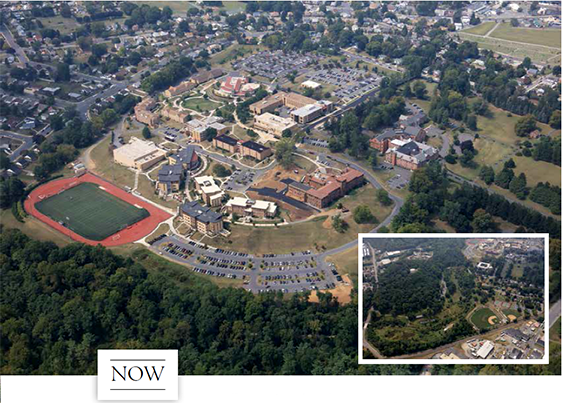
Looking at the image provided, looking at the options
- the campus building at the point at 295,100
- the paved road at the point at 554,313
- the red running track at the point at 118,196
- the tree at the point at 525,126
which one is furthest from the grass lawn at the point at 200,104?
the paved road at the point at 554,313

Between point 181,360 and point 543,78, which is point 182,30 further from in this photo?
point 181,360

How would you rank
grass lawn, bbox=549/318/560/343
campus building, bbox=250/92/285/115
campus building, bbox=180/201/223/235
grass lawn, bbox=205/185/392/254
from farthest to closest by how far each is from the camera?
campus building, bbox=250/92/285/115 → campus building, bbox=180/201/223/235 → grass lawn, bbox=205/185/392/254 → grass lawn, bbox=549/318/560/343

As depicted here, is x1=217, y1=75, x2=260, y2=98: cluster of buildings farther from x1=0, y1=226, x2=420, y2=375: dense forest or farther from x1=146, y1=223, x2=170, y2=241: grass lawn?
x1=0, y1=226, x2=420, y2=375: dense forest

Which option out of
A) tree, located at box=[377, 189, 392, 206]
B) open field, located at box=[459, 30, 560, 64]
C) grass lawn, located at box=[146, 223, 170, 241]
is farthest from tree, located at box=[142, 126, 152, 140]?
open field, located at box=[459, 30, 560, 64]

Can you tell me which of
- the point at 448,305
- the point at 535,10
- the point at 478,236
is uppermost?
the point at 478,236

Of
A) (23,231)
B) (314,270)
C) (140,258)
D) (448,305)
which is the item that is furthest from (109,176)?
(448,305)

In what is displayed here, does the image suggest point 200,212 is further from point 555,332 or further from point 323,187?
point 555,332

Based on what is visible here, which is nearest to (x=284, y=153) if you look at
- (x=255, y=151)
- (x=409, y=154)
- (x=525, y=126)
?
(x=255, y=151)
